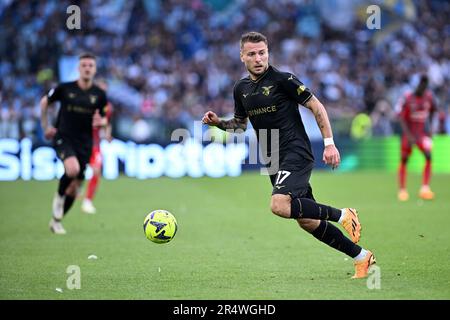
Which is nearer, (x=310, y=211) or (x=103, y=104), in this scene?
(x=310, y=211)

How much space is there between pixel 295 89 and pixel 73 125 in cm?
547

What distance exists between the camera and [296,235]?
1232 cm

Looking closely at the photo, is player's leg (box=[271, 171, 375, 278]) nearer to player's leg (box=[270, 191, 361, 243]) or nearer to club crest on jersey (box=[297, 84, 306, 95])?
player's leg (box=[270, 191, 361, 243])

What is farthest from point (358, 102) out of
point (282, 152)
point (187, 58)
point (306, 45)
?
point (282, 152)

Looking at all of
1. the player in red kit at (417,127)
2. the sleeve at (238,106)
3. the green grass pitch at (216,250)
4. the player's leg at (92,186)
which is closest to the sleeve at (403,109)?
the player in red kit at (417,127)

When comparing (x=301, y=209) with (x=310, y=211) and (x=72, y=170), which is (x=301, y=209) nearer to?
(x=310, y=211)

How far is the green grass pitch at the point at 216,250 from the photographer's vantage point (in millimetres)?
7809

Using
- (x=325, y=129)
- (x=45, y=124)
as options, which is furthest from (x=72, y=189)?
(x=325, y=129)

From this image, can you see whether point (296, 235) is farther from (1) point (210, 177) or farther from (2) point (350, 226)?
(1) point (210, 177)

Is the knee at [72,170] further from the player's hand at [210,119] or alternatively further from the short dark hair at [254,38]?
the short dark hair at [254,38]

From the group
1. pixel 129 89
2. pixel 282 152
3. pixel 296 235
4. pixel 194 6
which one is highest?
pixel 194 6

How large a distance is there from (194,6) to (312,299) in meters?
24.7

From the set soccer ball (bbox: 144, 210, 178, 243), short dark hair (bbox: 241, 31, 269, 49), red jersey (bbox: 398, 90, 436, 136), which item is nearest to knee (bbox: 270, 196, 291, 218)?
short dark hair (bbox: 241, 31, 269, 49)

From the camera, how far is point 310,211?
815cm
